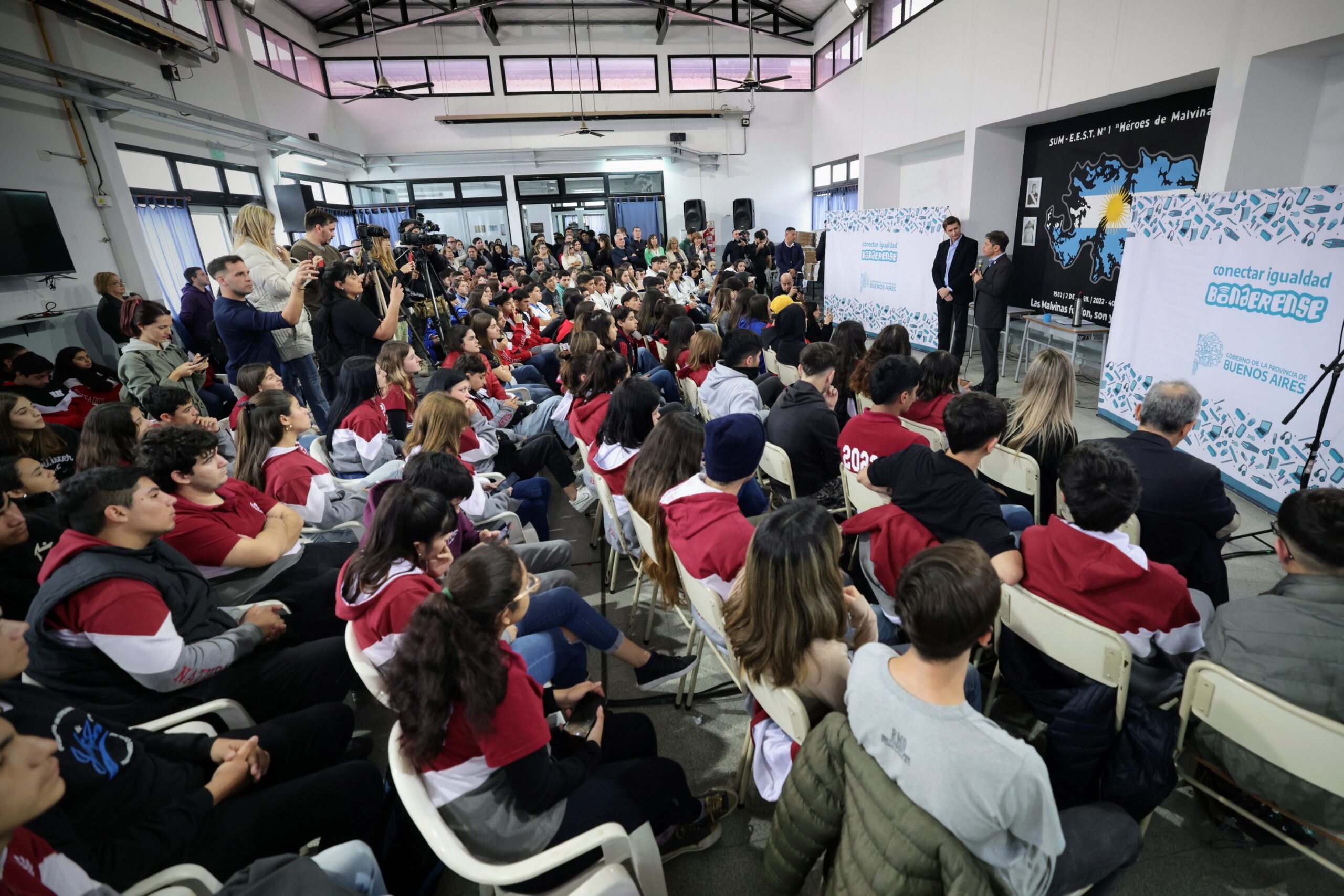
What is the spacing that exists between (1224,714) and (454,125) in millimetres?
14675

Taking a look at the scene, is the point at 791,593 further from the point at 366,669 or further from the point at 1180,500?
the point at 1180,500

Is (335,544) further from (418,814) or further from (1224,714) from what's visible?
(1224,714)

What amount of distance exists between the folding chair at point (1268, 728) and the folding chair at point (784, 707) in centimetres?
90

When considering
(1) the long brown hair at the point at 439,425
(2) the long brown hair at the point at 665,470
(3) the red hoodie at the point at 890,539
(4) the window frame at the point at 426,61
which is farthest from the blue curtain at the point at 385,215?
(3) the red hoodie at the point at 890,539

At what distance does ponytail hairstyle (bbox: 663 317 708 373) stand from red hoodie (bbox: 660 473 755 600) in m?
2.81

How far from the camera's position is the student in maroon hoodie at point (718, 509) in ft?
5.78

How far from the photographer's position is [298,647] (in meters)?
1.92

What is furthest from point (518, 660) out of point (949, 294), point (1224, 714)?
point (949, 294)

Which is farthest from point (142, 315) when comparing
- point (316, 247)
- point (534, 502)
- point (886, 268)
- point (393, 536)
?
point (886, 268)

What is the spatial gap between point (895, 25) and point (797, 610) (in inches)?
432

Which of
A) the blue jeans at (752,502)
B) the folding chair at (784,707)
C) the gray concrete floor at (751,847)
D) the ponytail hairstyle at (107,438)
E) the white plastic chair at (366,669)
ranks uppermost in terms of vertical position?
the ponytail hairstyle at (107,438)

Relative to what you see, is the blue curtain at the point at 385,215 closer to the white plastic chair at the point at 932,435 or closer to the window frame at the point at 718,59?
the window frame at the point at 718,59

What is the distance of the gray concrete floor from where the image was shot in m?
1.56

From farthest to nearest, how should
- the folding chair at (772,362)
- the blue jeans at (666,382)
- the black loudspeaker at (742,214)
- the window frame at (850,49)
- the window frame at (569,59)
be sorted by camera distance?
1. the black loudspeaker at (742,214)
2. the window frame at (569,59)
3. the window frame at (850,49)
4. the blue jeans at (666,382)
5. the folding chair at (772,362)
